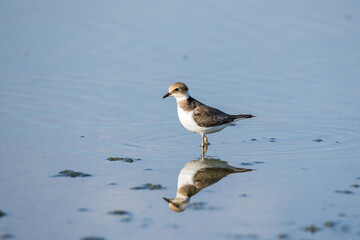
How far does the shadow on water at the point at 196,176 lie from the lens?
7.39 m

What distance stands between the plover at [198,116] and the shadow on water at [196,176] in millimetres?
663

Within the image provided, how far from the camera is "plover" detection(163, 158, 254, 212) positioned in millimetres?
7410

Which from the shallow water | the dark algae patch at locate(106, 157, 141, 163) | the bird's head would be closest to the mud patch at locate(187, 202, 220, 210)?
the shallow water

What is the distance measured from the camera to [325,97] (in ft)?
41.5

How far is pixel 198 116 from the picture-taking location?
10.1m

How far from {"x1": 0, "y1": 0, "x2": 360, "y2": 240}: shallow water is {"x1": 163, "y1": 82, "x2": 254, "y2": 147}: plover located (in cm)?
34

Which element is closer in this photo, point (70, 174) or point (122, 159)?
point (70, 174)

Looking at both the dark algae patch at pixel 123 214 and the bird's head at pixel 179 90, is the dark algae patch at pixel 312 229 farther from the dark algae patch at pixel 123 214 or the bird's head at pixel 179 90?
the bird's head at pixel 179 90

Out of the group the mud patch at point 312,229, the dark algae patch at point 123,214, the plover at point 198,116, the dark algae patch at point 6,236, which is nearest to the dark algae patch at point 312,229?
the mud patch at point 312,229

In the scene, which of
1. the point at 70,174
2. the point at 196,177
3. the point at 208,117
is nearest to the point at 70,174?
the point at 70,174

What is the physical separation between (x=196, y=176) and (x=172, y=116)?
3401 mm

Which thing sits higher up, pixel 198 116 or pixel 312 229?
pixel 198 116

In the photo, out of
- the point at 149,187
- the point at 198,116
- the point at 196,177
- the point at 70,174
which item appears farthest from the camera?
the point at 198,116

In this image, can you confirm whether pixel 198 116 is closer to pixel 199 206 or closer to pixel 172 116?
pixel 172 116
